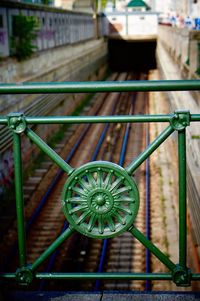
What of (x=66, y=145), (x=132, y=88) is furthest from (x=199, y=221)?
(x=66, y=145)

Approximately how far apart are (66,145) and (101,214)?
47.0ft

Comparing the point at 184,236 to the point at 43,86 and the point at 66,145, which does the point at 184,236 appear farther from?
the point at 66,145

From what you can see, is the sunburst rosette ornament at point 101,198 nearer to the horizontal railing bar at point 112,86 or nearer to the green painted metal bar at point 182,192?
the green painted metal bar at point 182,192

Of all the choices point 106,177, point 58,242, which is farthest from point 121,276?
point 106,177

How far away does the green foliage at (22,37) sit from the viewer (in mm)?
12703

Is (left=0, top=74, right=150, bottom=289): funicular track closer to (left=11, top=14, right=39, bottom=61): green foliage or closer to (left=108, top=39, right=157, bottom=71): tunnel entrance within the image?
(left=11, top=14, right=39, bottom=61): green foliage

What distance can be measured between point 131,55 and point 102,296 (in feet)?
138

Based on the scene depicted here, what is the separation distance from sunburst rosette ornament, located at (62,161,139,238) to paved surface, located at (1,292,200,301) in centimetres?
38

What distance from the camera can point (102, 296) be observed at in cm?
258

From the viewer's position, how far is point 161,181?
43.0 ft

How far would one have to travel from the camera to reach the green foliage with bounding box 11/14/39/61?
12703 millimetres

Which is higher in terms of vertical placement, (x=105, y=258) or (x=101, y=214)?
(x=101, y=214)

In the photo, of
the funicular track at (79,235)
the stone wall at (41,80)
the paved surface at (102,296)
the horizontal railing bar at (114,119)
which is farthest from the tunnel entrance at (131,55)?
the horizontal railing bar at (114,119)

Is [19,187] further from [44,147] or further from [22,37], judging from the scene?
[22,37]
